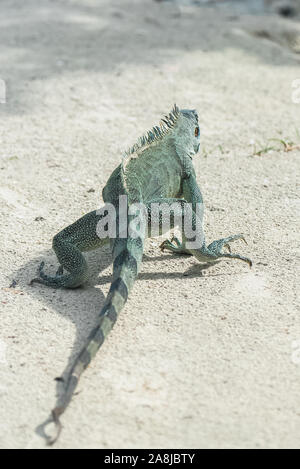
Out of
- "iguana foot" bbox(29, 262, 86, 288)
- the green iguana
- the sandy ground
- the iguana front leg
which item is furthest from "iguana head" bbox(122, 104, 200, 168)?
"iguana foot" bbox(29, 262, 86, 288)

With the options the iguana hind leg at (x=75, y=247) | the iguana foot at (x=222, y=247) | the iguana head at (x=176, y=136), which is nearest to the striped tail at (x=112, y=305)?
the iguana hind leg at (x=75, y=247)

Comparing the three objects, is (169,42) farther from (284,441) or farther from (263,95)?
(284,441)

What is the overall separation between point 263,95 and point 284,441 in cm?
498

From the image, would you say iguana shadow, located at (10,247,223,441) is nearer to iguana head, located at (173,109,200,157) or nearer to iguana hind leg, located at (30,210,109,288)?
iguana hind leg, located at (30,210,109,288)

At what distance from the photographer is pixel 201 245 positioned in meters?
3.88

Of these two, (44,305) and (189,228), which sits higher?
(189,228)

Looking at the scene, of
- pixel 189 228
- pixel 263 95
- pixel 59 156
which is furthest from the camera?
pixel 263 95

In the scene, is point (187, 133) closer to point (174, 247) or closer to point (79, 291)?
point (174, 247)

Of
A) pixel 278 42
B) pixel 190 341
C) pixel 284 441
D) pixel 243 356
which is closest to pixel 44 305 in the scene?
pixel 190 341

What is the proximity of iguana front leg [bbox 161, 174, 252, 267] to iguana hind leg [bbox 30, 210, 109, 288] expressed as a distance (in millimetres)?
589

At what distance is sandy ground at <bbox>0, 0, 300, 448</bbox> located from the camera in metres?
2.80

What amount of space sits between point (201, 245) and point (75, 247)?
808 mm

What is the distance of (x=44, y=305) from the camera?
3.55 metres

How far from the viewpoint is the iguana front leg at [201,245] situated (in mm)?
3896
